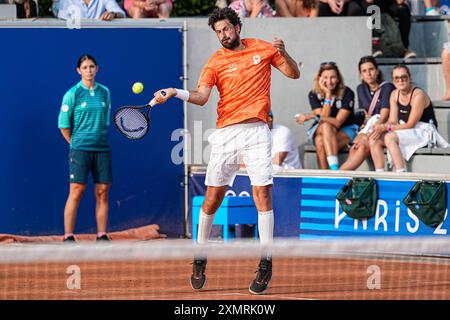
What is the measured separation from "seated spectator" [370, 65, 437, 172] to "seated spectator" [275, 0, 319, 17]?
75.4 inches

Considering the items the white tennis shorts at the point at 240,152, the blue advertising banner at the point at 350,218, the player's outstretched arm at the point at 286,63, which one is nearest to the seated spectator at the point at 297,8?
the blue advertising banner at the point at 350,218

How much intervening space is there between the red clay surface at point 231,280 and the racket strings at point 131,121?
1.26 metres

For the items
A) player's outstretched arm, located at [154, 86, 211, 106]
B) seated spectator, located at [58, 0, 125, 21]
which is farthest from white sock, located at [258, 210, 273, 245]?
seated spectator, located at [58, 0, 125, 21]

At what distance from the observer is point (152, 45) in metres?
13.1

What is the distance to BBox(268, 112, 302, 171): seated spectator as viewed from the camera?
12656mm

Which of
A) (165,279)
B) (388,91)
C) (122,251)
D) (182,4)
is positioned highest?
(182,4)

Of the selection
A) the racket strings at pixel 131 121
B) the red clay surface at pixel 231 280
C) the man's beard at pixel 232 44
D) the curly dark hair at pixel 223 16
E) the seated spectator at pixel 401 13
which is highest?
the seated spectator at pixel 401 13

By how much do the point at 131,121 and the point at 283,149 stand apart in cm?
404

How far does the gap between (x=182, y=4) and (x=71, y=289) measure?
827cm

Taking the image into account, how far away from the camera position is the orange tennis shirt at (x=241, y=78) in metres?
8.97

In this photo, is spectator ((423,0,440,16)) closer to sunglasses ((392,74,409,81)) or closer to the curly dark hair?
sunglasses ((392,74,409,81))

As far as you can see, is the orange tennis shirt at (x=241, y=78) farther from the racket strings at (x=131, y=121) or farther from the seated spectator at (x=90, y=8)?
the seated spectator at (x=90, y=8)
